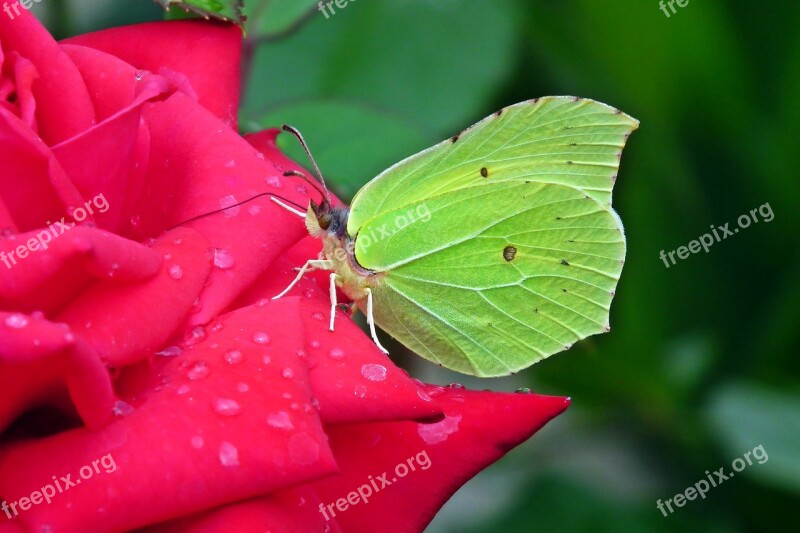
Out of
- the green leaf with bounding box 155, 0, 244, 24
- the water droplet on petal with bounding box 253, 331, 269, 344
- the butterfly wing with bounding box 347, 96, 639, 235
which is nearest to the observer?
the water droplet on petal with bounding box 253, 331, 269, 344

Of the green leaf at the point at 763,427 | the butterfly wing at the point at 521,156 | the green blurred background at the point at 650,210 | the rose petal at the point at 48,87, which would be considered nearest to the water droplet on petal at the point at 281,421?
the rose petal at the point at 48,87

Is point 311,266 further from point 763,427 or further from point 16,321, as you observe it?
point 763,427

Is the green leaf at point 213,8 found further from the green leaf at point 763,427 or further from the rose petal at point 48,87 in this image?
the green leaf at point 763,427

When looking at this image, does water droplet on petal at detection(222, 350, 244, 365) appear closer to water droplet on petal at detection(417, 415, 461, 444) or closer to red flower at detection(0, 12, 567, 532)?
red flower at detection(0, 12, 567, 532)

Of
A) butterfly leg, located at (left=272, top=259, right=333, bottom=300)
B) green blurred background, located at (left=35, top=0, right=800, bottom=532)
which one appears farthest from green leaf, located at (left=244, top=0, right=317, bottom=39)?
butterfly leg, located at (left=272, top=259, right=333, bottom=300)

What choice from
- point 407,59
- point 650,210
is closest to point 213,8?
point 407,59

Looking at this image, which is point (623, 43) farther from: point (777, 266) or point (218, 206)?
point (218, 206)

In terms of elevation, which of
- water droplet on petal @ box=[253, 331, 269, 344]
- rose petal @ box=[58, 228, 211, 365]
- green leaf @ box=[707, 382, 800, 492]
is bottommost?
green leaf @ box=[707, 382, 800, 492]
